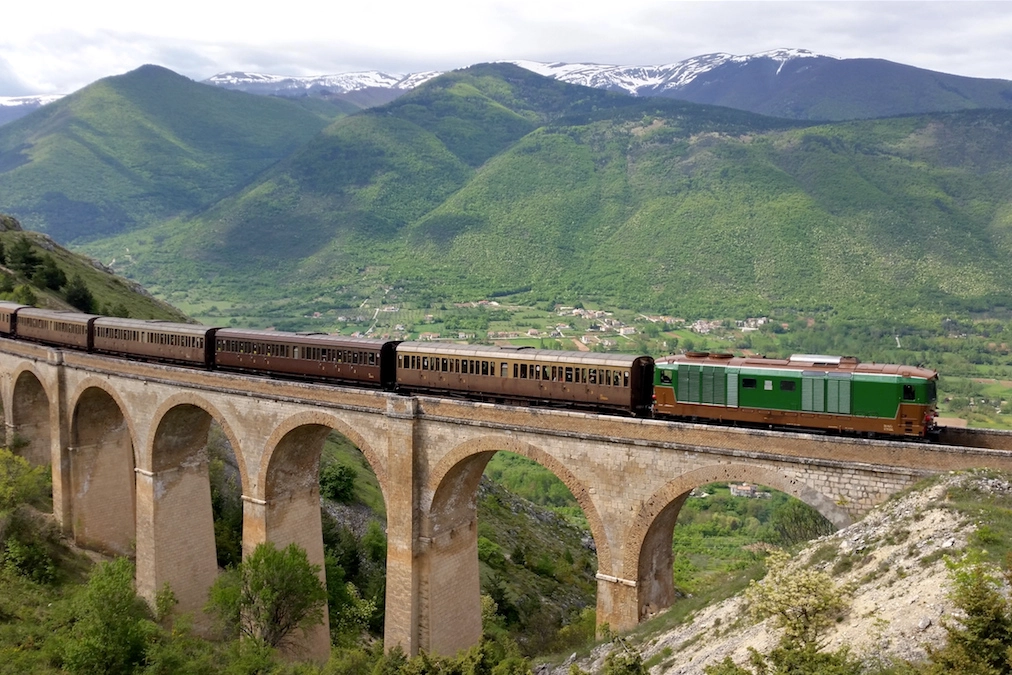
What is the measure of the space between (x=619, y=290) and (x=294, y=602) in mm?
99932

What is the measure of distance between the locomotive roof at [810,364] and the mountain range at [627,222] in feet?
283

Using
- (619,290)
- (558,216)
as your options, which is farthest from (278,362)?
(558,216)

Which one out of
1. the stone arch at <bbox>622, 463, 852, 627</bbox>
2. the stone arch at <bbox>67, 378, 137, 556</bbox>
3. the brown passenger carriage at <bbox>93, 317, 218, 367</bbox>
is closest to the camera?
the stone arch at <bbox>622, 463, 852, 627</bbox>

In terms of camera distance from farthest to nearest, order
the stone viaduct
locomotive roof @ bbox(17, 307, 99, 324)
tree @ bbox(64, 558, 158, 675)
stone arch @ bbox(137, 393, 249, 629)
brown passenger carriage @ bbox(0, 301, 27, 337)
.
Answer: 1. brown passenger carriage @ bbox(0, 301, 27, 337)
2. locomotive roof @ bbox(17, 307, 99, 324)
3. stone arch @ bbox(137, 393, 249, 629)
4. tree @ bbox(64, 558, 158, 675)
5. the stone viaduct

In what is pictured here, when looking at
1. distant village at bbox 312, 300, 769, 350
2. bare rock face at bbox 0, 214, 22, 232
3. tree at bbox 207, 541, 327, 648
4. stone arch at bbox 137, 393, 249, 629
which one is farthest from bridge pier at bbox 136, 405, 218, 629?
distant village at bbox 312, 300, 769, 350

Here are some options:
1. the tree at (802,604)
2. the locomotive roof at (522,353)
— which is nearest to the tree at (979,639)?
the tree at (802,604)

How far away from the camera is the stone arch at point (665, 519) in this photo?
20.1 metres

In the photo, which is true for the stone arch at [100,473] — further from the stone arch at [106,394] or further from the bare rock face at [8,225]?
the bare rock face at [8,225]

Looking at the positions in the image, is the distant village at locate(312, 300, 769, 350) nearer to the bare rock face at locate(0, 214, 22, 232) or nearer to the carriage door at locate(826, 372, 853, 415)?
the bare rock face at locate(0, 214, 22, 232)

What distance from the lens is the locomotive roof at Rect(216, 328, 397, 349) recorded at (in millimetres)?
31219

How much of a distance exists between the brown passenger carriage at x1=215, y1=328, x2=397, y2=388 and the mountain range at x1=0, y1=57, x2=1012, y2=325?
85886 mm

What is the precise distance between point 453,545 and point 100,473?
882 inches

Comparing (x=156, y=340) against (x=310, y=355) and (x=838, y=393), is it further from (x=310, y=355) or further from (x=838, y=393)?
(x=838, y=393)

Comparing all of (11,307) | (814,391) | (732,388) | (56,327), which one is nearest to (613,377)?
(732,388)
